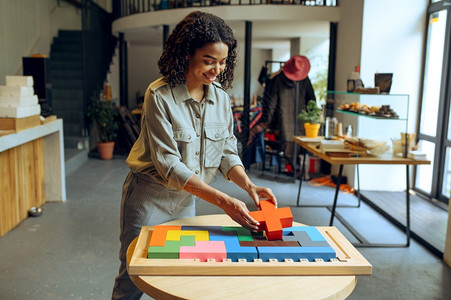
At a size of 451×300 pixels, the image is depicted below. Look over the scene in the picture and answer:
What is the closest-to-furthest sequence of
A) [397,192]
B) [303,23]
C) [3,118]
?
[3,118], [397,192], [303,23]

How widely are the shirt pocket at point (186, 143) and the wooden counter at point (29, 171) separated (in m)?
2.43

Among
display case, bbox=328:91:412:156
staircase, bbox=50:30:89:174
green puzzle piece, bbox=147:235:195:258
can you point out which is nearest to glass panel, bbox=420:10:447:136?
display case, bbox=328:91:412:156

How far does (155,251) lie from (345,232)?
3017 mm

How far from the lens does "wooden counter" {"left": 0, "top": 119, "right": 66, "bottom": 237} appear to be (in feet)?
12.5

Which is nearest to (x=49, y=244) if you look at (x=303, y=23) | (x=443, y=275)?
(x=443, y=275)

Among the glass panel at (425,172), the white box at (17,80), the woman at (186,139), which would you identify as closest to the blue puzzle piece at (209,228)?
the woman at (186,139)

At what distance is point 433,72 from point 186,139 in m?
4.35

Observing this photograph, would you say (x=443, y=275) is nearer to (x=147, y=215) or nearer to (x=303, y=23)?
(x=147, y=215)

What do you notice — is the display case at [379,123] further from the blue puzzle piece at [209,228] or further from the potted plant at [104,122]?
the potted plant at [104,122]

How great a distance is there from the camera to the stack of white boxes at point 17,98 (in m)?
3.87

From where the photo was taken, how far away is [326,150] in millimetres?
3879

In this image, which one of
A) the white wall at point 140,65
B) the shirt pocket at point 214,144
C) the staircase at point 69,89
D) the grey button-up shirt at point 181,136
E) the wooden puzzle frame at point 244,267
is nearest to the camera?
the wooden puzzle frame at point 244,267

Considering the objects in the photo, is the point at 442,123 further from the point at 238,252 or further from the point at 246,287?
the point at 246,287

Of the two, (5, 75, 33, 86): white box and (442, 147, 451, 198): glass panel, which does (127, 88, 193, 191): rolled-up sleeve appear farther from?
(442, 147, 451, 198): glass panel
